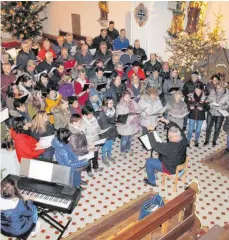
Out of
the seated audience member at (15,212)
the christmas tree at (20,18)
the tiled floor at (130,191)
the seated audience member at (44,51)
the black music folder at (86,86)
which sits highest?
the christmas tree at (20,18)

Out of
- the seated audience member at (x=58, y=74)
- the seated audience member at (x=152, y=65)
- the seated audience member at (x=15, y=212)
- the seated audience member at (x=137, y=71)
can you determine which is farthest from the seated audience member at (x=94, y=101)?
the seated audience member at (x=15, y=212)

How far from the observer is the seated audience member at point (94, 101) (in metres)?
8.52

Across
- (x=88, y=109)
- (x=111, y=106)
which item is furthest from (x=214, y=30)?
(x=88, y=109)

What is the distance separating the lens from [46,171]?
590 centimetres

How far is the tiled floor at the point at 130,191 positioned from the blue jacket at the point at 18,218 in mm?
1040

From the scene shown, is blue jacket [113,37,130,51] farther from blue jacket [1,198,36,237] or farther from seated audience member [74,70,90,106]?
blue jacket [1,198,36,237]

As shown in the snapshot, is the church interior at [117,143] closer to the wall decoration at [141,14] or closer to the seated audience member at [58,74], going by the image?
the seated audience member at [58,74]

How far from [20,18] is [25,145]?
1094cm

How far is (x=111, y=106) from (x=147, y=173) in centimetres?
170

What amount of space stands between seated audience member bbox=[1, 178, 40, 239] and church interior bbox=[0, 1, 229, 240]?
0.05ft

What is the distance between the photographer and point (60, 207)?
18.6 ft

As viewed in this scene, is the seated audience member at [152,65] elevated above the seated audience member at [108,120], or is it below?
above

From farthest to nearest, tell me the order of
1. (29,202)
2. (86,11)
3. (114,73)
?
(86,11), (114,73), (29,202)

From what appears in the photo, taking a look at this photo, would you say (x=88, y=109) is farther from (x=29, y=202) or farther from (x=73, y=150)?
(x=29, y=202)
